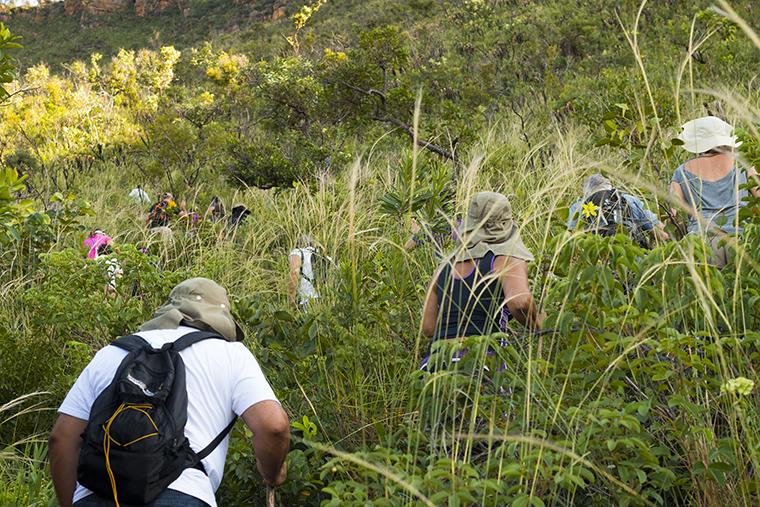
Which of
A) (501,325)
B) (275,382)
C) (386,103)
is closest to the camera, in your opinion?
(501,325)

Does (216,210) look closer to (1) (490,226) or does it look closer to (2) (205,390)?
(1) (490,226)

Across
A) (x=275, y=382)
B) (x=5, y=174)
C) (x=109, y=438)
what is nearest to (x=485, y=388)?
(x=109, y=438)

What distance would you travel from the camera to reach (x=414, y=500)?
2.51m

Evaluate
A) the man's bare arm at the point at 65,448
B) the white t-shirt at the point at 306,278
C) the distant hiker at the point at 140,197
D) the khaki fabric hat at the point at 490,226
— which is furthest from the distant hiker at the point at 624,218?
the distant hiker at the point at 140,197

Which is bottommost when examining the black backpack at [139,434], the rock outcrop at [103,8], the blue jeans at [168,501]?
the blue jeans at [168,501]

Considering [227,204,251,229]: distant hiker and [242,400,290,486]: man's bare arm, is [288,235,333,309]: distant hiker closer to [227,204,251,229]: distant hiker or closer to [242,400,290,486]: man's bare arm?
[242,400,290,486]: man's bare arm

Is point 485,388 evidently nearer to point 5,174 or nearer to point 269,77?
point 5,174

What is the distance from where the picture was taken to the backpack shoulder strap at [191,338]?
287 centimetres

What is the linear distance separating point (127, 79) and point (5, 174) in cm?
1638

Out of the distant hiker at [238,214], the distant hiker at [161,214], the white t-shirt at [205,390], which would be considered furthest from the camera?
the distant hiker at [161,214]

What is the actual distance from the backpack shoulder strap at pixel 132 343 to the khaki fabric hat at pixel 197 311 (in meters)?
0.16

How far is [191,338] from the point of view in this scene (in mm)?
2920

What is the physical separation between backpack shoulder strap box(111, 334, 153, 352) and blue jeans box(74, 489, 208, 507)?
478 mm

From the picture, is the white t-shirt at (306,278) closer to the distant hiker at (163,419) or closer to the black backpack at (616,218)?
the black backpack at (616,218)
